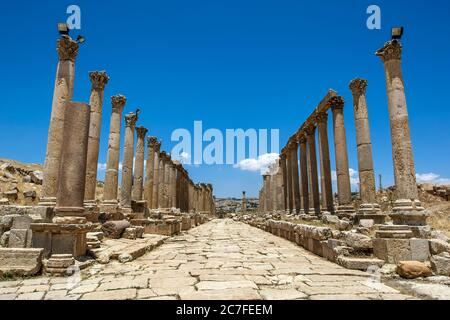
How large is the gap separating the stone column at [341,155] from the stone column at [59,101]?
1223cm

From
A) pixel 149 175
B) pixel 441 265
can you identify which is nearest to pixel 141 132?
pixel 149 175

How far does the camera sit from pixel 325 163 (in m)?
18.7

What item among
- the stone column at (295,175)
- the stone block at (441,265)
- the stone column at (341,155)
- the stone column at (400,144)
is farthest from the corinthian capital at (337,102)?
the stone block at (441,265)

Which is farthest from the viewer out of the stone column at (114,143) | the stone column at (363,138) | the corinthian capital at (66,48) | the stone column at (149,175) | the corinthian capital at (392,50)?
the stone column at (149,175)

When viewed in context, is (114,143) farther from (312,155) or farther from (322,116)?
(312,155)

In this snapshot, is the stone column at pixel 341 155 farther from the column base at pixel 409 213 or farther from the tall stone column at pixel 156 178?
the tall stone column at pixel 156 178

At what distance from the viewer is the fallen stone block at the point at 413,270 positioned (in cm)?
570

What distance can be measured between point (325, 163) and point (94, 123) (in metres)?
12.5

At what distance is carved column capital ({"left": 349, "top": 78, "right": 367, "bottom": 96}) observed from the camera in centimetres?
1423

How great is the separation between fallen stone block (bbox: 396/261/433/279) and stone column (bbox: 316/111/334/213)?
1238 cm

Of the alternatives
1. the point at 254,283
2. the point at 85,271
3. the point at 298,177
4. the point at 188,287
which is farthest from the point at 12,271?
the point at 298,177

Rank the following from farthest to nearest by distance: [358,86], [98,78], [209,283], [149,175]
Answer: [149,175] → [358,86] → [98,78] → [209,283]
